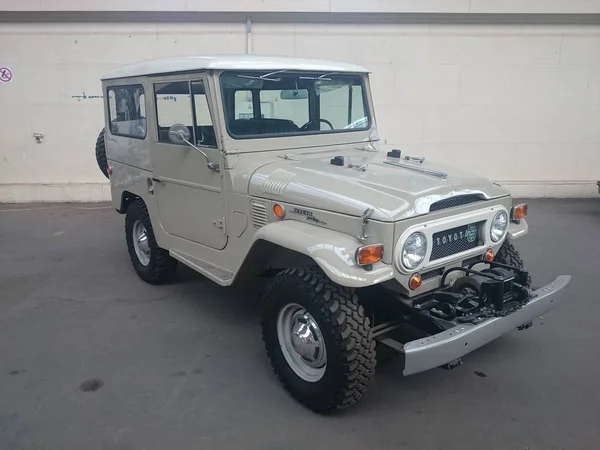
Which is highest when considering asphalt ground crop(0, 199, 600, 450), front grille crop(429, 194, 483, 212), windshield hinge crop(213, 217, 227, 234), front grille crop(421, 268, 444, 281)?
front grille crop(429, 194, 483, 212)

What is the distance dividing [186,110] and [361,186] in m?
1.69

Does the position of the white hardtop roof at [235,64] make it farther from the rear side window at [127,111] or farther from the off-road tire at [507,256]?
the off-road tire at [507,256]

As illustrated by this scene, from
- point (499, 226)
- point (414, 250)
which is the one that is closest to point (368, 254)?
point (414, 250)

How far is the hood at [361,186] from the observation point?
2.89 metres

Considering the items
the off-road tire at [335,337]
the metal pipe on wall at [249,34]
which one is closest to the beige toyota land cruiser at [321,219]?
the off-road tire at [335,337]

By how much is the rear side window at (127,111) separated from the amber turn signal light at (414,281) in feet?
9.50

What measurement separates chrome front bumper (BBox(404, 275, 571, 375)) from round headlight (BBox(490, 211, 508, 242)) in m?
0.47

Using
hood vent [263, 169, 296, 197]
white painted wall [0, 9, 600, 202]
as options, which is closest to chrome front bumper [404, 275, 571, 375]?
hood vent [263, 169, 296, 197]

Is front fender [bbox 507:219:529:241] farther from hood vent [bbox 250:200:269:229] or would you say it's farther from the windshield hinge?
the windshield hinge

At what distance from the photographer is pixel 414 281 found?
2.89 metres

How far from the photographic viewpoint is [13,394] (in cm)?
320

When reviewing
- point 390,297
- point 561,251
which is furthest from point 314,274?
point 561,251

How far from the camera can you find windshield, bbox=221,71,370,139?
368cm

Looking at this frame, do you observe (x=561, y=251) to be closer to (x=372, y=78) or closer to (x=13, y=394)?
(x=372, y=78)
